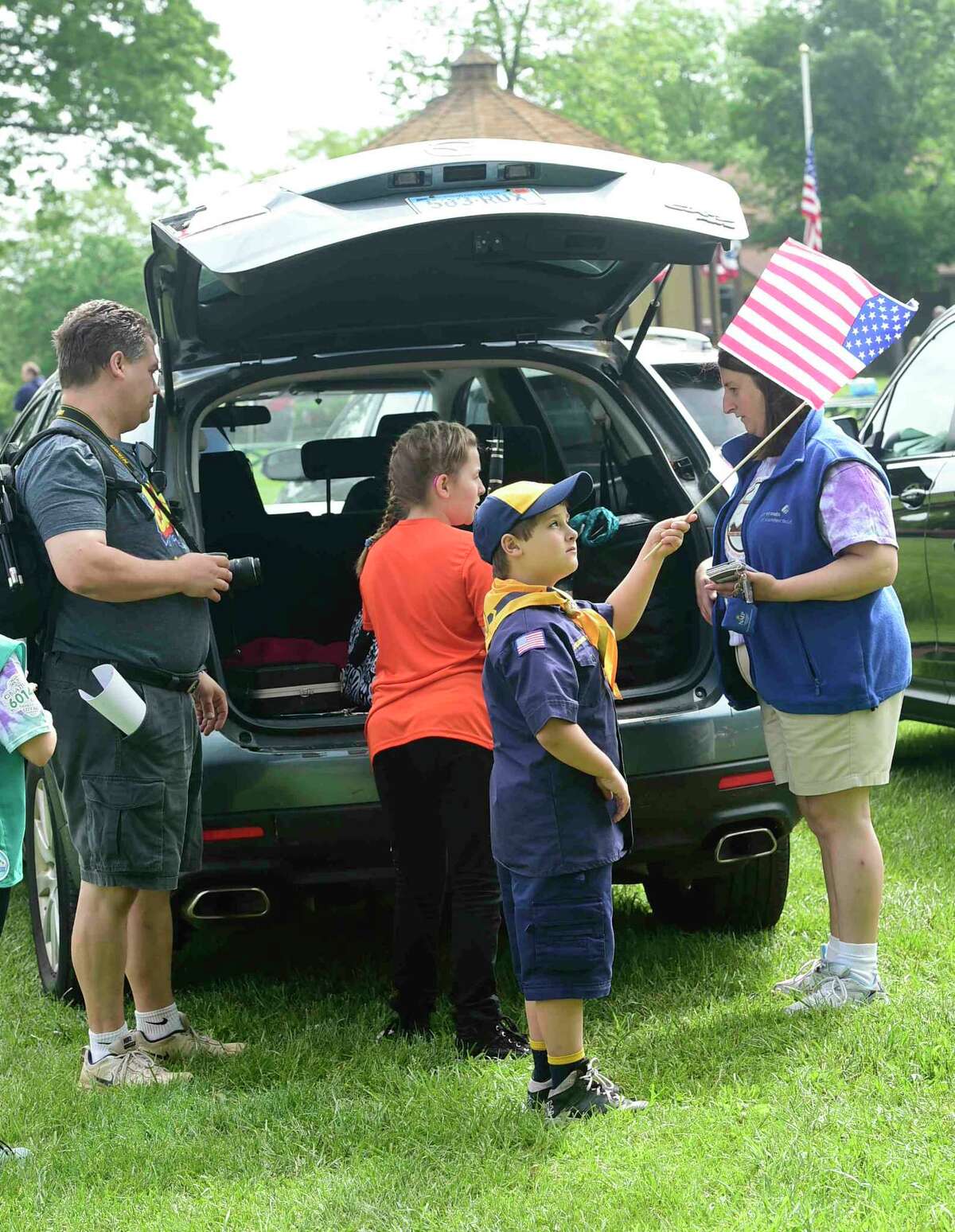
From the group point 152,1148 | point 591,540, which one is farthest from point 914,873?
point 152,1148

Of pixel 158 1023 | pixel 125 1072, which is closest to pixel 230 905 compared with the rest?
pixel 158 1023

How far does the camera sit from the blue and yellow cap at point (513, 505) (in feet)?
11.0

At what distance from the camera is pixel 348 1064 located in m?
3.84

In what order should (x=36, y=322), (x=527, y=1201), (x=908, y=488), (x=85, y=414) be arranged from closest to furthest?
(x=527, y=1201)
(x=85, y=414)
(x=908, y=488)
(x=36, y=322)

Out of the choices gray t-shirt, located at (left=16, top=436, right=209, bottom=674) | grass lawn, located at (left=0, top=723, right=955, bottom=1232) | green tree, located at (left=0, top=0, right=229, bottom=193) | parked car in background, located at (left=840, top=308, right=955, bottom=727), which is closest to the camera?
grass lawn, located at (left=0, top=723, right=955, bottom=1232)

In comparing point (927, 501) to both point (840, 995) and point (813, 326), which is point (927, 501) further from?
point (840, 995)

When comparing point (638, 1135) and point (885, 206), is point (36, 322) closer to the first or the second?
point (885, 206)

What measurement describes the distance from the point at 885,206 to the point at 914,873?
132ft

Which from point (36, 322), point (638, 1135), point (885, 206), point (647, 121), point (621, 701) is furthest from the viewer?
point (36, 322)

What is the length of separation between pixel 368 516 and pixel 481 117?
32168mm

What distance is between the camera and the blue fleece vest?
386 cm

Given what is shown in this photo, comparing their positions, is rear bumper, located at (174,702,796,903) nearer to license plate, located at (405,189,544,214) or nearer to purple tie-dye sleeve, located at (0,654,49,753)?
purple tie-dye sleeve, located at (0,654,49,753)

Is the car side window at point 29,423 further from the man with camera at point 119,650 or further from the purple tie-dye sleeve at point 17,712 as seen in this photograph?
the purple tie-dye sleeve at point 17,712

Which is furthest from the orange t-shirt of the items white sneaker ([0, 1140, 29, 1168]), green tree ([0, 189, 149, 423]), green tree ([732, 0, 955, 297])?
green tree ([0, 189, 149, 423])
